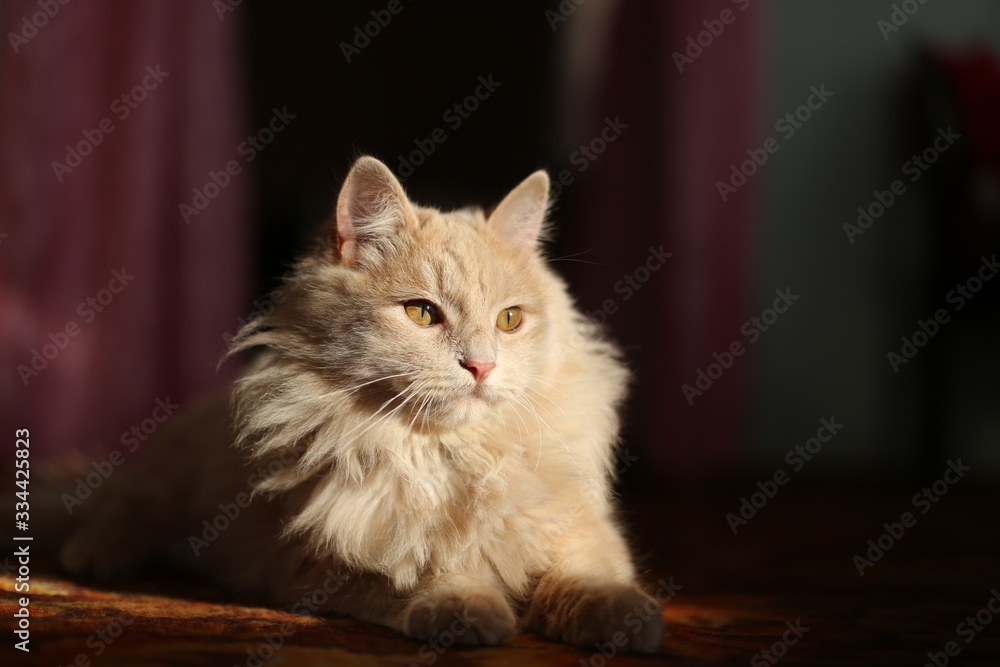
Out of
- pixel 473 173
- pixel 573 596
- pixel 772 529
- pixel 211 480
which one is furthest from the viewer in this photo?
pixel 473 173

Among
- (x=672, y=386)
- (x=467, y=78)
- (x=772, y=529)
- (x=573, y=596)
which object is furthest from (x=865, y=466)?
(x=467, y=78)

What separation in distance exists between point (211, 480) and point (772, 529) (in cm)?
167

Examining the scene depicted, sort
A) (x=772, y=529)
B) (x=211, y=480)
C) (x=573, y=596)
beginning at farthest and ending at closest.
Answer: (x=772, y=529)
(x=211, y=480)
(x=573, y=596)

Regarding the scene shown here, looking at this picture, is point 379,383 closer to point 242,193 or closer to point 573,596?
point 573,596

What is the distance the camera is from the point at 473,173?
19.6ft
